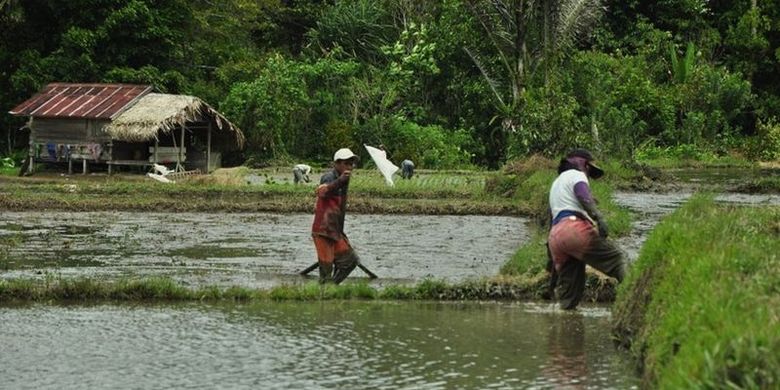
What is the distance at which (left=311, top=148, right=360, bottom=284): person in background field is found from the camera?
11.2 m

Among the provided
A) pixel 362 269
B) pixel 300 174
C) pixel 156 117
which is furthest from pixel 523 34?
pixel 362 269

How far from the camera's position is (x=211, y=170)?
30172 millimetres

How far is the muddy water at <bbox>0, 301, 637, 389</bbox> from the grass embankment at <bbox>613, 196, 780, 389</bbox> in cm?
42

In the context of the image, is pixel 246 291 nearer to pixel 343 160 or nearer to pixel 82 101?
pixel 343 160

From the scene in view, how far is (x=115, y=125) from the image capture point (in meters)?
27.6

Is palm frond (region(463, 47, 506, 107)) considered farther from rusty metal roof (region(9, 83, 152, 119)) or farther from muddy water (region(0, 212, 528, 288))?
muddy water (region(0, 212, 528, 288))

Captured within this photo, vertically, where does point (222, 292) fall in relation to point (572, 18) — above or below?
below

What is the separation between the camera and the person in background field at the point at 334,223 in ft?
36.6

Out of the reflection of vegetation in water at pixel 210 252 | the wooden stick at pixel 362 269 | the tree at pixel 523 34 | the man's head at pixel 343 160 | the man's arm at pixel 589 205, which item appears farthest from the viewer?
the tree at pixel 523 34

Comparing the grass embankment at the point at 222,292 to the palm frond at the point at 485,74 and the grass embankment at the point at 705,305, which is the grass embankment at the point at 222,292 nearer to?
the grass embankment at the point at 705,305

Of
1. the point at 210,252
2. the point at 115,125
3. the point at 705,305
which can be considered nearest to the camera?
the point at 705,305

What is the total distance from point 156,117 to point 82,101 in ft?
8.79

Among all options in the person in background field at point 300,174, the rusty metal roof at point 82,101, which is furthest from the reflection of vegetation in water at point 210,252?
the rusty metal roof at point 82,101

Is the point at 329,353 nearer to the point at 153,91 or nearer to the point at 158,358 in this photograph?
the point at 158,358
